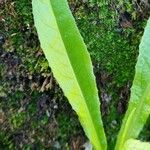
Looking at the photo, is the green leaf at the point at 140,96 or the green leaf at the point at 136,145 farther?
the green leaf at the point at 140,96

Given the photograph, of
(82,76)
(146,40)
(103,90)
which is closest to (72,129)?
(103,90)

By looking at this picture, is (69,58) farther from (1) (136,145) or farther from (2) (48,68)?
(1) (136,145)

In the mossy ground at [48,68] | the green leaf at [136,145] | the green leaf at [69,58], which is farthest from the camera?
the mossy ground at [48,68]

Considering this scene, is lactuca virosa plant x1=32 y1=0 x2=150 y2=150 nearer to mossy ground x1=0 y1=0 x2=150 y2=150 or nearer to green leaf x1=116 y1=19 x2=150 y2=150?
green leaf x1=116 y1=19 x2=150 y2=150

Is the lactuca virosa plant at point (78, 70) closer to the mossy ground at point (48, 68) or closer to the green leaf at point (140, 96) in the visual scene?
the green leaf at point (140, 96)

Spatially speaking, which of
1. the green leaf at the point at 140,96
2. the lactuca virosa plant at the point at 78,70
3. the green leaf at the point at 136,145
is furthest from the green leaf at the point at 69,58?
the green leaf at the point at 136,145

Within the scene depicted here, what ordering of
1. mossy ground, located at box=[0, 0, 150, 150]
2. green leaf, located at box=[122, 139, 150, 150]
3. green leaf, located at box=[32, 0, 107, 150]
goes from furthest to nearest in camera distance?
mossy ground, located at box=[0, 0, 150, 150]
green leaf, located at box=[32, 0, 107, 150]
green leaf, located at box=[122, 139, 150, 150]

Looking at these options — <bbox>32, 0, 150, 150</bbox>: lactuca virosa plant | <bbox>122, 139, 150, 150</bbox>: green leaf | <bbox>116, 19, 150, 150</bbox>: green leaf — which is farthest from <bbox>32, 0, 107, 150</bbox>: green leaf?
<bbox>122, 139, 150, 150</bbox>: green leaf
